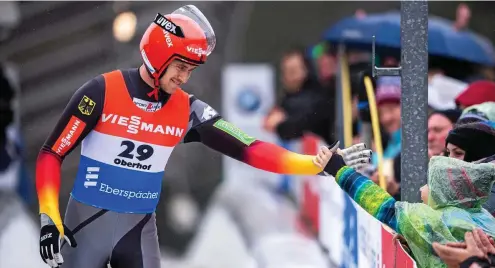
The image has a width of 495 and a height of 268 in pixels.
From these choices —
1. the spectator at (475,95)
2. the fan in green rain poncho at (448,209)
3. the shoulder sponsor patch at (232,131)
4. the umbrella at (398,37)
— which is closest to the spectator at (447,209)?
the fan in green rain poncho at (448,209)

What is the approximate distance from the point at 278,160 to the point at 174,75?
0.70 m

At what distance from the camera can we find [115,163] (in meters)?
5.57

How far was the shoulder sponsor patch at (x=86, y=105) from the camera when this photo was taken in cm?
543

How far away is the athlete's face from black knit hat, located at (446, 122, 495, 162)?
138cm

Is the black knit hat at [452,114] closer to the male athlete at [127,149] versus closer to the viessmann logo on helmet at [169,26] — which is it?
the male athlete at [127,149]

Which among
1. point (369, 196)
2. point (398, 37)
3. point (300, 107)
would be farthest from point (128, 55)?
point (369, 196)

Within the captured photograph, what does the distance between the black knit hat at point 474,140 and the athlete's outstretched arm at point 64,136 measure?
5.90 feet

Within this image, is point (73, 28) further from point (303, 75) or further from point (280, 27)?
point (303, 75)

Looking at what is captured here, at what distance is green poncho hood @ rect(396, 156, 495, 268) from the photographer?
4527 millimetres

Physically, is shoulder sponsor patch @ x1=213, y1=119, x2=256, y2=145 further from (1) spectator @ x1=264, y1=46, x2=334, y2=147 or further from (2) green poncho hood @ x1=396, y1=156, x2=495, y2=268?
(1) spectator @ x1=264, y1=46, x2=334, y2=147

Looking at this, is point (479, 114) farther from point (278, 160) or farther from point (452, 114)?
point (278, 160)

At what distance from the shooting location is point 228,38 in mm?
16219

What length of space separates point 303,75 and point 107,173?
544 cm

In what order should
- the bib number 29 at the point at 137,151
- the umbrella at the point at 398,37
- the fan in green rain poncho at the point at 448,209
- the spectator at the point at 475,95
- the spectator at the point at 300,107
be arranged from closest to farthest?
the fan in green rain poncho at the point at 448,209 < the bib number 29 at the point at 137,151 < the spectator at the point at 475,95 < the spectator at the point at 300,107 < the umbrella at the point at 398,37
